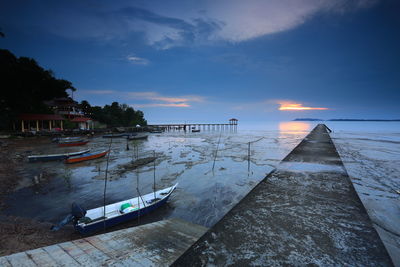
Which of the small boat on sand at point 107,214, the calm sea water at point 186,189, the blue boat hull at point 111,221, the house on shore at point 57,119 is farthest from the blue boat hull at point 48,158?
the house on shore at point 57,119

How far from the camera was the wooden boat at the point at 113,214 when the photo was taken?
650 cm

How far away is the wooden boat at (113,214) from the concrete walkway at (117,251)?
200cm

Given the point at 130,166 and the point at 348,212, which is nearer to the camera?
the point at 348,212

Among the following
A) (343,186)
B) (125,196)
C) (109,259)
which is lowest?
(125,196)

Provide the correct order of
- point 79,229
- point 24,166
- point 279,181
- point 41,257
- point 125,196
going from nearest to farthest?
point 41,257 → point 79,229 → point 279,181 → point 125,196 → point 24,166

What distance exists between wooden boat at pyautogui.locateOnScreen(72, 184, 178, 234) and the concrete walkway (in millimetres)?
2002

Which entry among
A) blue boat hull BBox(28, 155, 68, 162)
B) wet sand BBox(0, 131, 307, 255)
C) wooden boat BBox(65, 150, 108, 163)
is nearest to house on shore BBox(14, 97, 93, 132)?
blue boat hull BBox(28, 155, 68, 162)

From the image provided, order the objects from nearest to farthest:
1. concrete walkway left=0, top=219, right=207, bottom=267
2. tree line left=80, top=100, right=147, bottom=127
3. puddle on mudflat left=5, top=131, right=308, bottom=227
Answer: concrete walkway left=0, top=219, right=207, bottom=267
puddle on mudflat left=5, top=131, right=308, bottom=227
tree line left=80, top=100, right=147, bottom=127

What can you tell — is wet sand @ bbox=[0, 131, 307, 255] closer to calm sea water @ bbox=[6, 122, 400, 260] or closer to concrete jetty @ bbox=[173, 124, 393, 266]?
calm sea water @ bbox=[6, 122, 400, 260]

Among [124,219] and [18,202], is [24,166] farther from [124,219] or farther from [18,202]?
[124,219]

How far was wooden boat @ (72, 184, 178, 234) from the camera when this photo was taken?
6504mm

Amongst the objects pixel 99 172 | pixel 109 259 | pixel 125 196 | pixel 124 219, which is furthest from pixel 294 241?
pixel 99 172

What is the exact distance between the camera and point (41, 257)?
3779 mm

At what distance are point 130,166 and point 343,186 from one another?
16.5m
